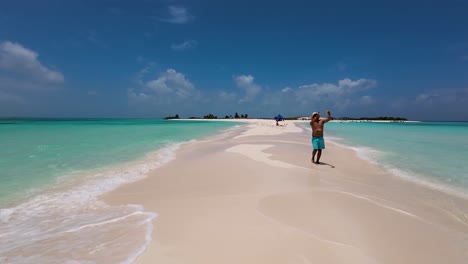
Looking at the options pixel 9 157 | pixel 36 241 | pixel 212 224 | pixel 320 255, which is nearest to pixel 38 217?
pixel 36 241

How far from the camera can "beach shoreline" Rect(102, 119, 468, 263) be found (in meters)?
2.96

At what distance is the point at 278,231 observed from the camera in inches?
138

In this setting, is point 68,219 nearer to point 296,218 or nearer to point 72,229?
point 72,229

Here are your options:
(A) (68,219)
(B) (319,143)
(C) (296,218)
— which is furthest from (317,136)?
(A) (68,219)

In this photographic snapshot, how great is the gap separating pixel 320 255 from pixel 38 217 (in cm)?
480

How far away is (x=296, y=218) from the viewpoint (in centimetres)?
395

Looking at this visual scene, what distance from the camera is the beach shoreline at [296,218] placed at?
2.96m

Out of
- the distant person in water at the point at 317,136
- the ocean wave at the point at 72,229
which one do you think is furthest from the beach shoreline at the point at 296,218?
the distant person in water at the point at 317,136

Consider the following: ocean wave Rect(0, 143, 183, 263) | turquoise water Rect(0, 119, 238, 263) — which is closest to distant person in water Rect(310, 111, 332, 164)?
turquoise water Rect(0, 119, 238, 263)

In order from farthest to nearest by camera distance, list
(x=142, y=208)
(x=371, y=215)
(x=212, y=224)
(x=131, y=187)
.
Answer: (x=131, y=187) → (x=142, y=208) → (x=371, y=215) → (x=212, y=224)

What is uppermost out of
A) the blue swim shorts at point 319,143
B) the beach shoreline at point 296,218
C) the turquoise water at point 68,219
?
the blue swim shorts at point 319,143

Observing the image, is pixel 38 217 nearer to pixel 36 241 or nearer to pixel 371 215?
pixel 36 241

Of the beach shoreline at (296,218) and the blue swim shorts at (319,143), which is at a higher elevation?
the blue swim shorts at (319,143)

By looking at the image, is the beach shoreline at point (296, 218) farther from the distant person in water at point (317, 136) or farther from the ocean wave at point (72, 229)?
the distant person in water at point (317, 136)
